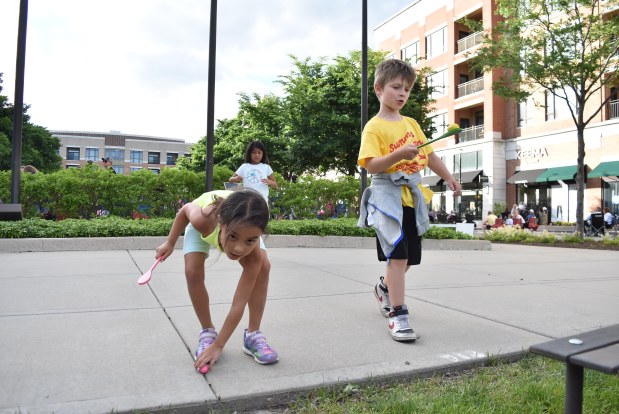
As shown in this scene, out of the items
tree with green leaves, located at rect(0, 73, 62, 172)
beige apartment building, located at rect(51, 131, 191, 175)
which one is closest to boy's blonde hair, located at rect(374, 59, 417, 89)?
tree with green leaves, located at rect(0, 73, 62, 172)

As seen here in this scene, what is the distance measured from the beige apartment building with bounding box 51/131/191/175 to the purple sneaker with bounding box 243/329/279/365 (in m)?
88.0

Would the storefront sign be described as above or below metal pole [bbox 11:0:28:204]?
above

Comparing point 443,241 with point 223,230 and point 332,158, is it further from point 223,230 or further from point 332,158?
point 332,158

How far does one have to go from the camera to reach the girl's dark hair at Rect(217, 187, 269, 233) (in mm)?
1981

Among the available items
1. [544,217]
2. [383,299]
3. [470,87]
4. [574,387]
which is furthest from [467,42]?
[574,387]

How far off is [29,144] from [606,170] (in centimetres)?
4175

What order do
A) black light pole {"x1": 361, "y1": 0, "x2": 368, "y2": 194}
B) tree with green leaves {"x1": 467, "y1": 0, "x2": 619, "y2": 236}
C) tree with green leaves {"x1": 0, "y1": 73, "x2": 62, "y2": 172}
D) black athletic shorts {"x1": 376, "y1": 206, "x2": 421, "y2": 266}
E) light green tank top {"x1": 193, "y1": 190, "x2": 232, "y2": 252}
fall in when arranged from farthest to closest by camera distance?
tree with green leaves {"x1": 0, "y1": 73, "x2": 62, "y2": 172}, tree with green leaves {"x1": 467, "y1": 0, "x2": 619, "y2": 236}, black light pole {"x1": 361, "y1": 0, "x2": 368, "y2": 194}, black athletic shorts {"x1": 376, "y1": 206, "x2": 421, "y2": 266}, light green tank top {"x1": 193, "y1": 190, "x2": 232, "y2": 252}

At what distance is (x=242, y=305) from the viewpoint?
223 centimetres

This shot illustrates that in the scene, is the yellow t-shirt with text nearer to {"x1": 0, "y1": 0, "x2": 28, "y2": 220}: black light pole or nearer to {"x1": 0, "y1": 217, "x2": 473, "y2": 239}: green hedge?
{"x1": 0, "y1": 217, "x2": 473, "y2": 239}: green hedge

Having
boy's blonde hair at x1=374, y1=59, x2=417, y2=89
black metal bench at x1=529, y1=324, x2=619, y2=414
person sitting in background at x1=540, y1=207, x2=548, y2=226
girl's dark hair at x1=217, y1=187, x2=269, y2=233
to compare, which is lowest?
black metal bench at x1=529, y1=324, x2=619, y2=414

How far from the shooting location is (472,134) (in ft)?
107

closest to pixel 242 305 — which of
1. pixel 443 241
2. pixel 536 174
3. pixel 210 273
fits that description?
pixel 210 273

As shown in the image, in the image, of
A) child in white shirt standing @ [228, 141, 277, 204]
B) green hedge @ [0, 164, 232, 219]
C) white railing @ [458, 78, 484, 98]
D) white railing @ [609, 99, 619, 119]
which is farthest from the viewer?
white railing @ [458, 78, 484, 98]

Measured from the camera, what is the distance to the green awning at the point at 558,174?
84.6 ft
